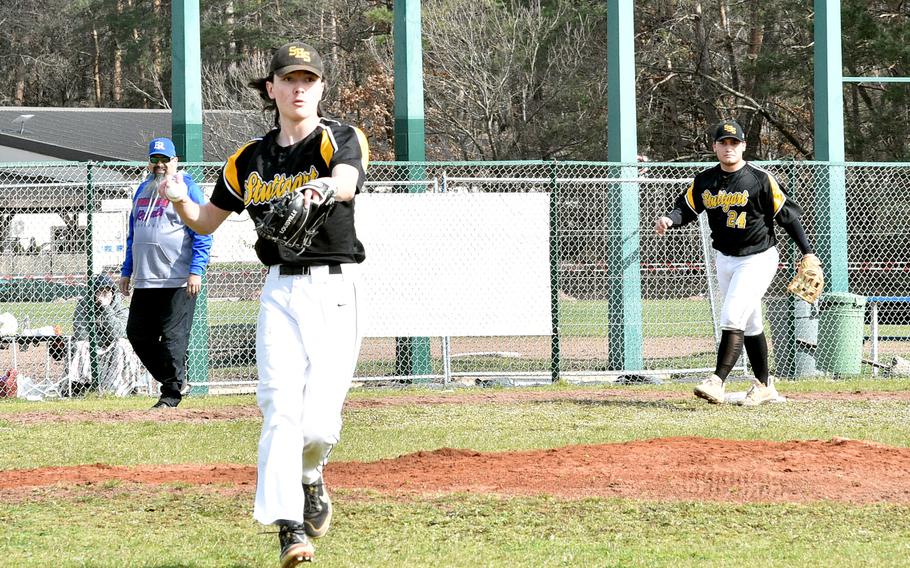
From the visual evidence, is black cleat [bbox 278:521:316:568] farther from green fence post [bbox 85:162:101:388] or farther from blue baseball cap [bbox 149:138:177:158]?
green fence post [bbox 85:162:101:388]

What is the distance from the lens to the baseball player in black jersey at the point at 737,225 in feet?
31.6

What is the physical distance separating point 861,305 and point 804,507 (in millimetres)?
8205

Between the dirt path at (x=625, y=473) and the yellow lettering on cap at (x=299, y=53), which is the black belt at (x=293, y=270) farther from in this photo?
the dirt path at (x=625, y=473)

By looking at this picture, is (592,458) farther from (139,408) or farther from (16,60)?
(16,60)

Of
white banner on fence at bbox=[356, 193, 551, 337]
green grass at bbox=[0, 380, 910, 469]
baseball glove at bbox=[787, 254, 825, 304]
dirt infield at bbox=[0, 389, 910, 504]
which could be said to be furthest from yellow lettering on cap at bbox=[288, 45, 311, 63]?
white banner on fence at bbox=[356, 193, 551, 337]

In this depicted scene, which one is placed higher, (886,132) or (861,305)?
(886,132)

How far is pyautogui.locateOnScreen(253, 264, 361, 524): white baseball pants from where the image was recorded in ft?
14.7

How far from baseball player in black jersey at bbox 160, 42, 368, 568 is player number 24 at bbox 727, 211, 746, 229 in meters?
5.47

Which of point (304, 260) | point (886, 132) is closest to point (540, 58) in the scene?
point (886, 132)

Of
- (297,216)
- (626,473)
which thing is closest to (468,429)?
(626,473)

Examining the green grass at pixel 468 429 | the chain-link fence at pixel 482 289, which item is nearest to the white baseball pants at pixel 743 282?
the green grass at pixel 468 429

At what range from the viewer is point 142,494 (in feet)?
20.0

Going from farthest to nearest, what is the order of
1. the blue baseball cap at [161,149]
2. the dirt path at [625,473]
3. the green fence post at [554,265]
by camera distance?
the green fence post at [554,265]
the blue baseball cap at [161,149]
the dirt path at [625,473]

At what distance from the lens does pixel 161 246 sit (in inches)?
380
